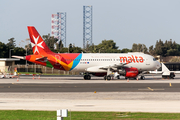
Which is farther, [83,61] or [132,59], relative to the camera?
[132,59]

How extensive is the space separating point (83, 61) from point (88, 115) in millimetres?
34884

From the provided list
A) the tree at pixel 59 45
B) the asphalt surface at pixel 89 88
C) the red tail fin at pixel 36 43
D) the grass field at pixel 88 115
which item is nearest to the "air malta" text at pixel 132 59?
the red tail fin at pixel 36 43

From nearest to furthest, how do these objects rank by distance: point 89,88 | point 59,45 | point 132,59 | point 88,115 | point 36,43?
point 88,115, point 89,88, point 36,43, point 132,59, point 59,45

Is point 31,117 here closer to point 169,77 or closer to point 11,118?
point 11,118

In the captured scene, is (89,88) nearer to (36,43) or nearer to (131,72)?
(131,72)

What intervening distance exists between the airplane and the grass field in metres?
32.5

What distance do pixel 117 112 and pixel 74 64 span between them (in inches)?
1329

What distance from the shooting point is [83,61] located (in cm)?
4931

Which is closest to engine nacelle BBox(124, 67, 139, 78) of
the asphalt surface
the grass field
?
the asphalt surface

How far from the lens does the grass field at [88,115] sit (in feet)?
45.3

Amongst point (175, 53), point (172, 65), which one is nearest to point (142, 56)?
point (172, 65)

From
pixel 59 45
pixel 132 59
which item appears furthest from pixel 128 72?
pixel 59 45

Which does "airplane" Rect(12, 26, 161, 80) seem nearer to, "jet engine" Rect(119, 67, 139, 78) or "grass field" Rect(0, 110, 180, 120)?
"jet engine" Rect(119, 67, 139, 78)

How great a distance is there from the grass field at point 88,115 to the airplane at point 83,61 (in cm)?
3251
